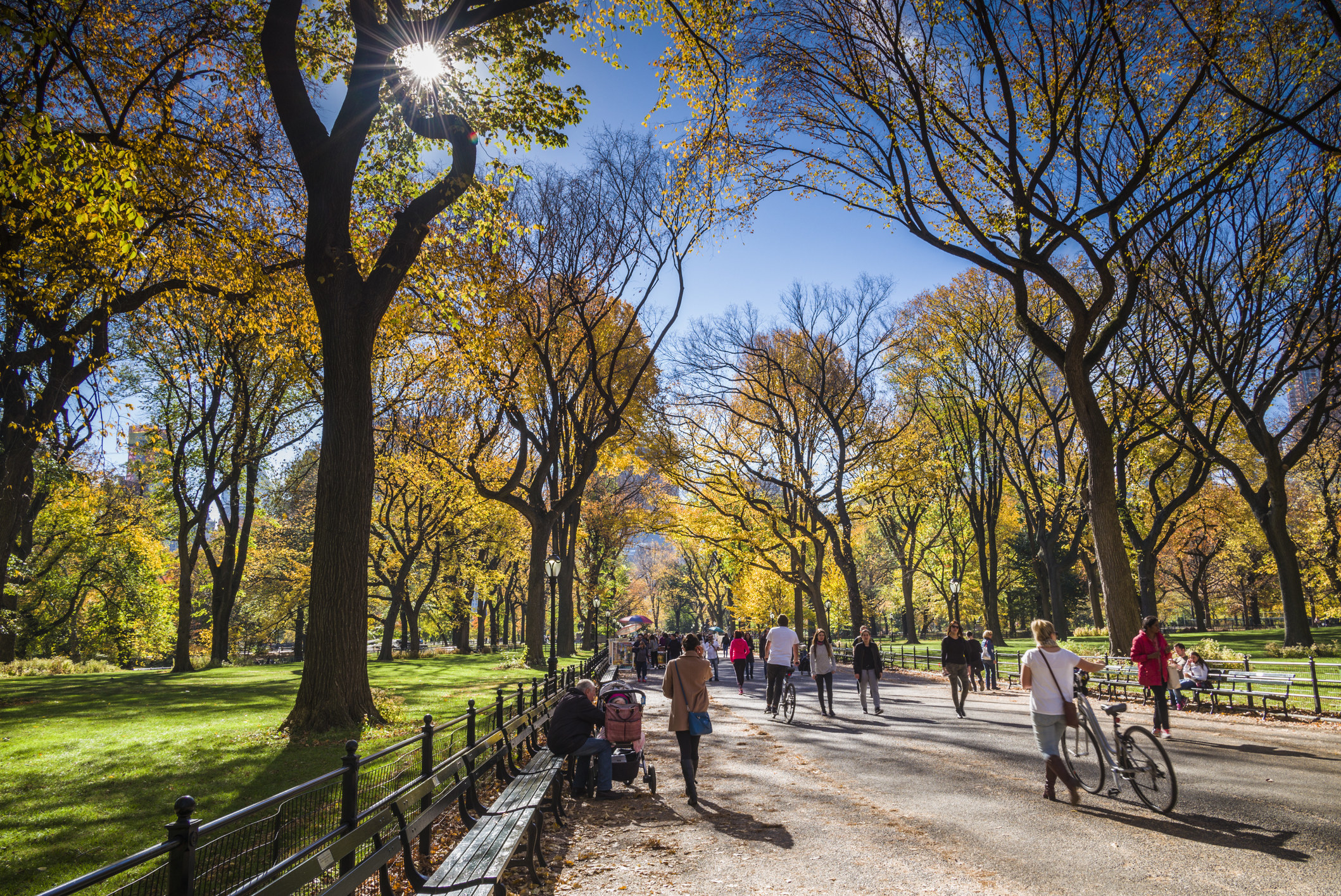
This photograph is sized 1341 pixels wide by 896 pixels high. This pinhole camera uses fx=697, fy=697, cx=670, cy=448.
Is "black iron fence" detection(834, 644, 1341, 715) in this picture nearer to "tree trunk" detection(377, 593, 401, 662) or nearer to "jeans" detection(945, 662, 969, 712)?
"jeans" detection(945, 662, 969, 712)

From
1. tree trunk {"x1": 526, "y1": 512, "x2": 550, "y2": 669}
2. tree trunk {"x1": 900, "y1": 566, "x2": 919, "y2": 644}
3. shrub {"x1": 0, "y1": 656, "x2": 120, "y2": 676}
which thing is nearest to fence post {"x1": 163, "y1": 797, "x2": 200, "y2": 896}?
tree trunk {"x1": 526, "y1": 512, "x2": 550, "y2": 669}

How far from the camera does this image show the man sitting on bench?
26.3 feet

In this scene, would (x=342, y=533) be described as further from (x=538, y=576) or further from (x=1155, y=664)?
(x=538, y=576)

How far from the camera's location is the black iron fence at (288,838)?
283 centimetres

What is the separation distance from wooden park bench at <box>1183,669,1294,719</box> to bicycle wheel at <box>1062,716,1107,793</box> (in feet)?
25.4

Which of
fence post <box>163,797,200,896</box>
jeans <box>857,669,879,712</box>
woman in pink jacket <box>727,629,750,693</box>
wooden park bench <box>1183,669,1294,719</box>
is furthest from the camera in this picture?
woman in pink jacket <box>727,629,750,693</box>

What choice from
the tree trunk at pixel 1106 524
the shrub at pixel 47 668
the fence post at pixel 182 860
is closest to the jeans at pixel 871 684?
→ the tree trunk at pixel 1106 524

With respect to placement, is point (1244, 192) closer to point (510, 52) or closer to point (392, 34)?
point (510, 52)

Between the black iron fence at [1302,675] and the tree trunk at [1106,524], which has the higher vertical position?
the tree trunk at [1106,524]

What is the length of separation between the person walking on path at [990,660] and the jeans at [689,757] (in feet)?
53.9

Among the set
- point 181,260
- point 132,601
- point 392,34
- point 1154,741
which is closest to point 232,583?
point 132,601

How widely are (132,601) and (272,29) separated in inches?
1421

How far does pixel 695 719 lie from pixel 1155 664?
7204mm

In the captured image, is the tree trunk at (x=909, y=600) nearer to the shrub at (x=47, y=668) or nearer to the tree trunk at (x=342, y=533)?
the tree trunk at (x=342, y=533)
